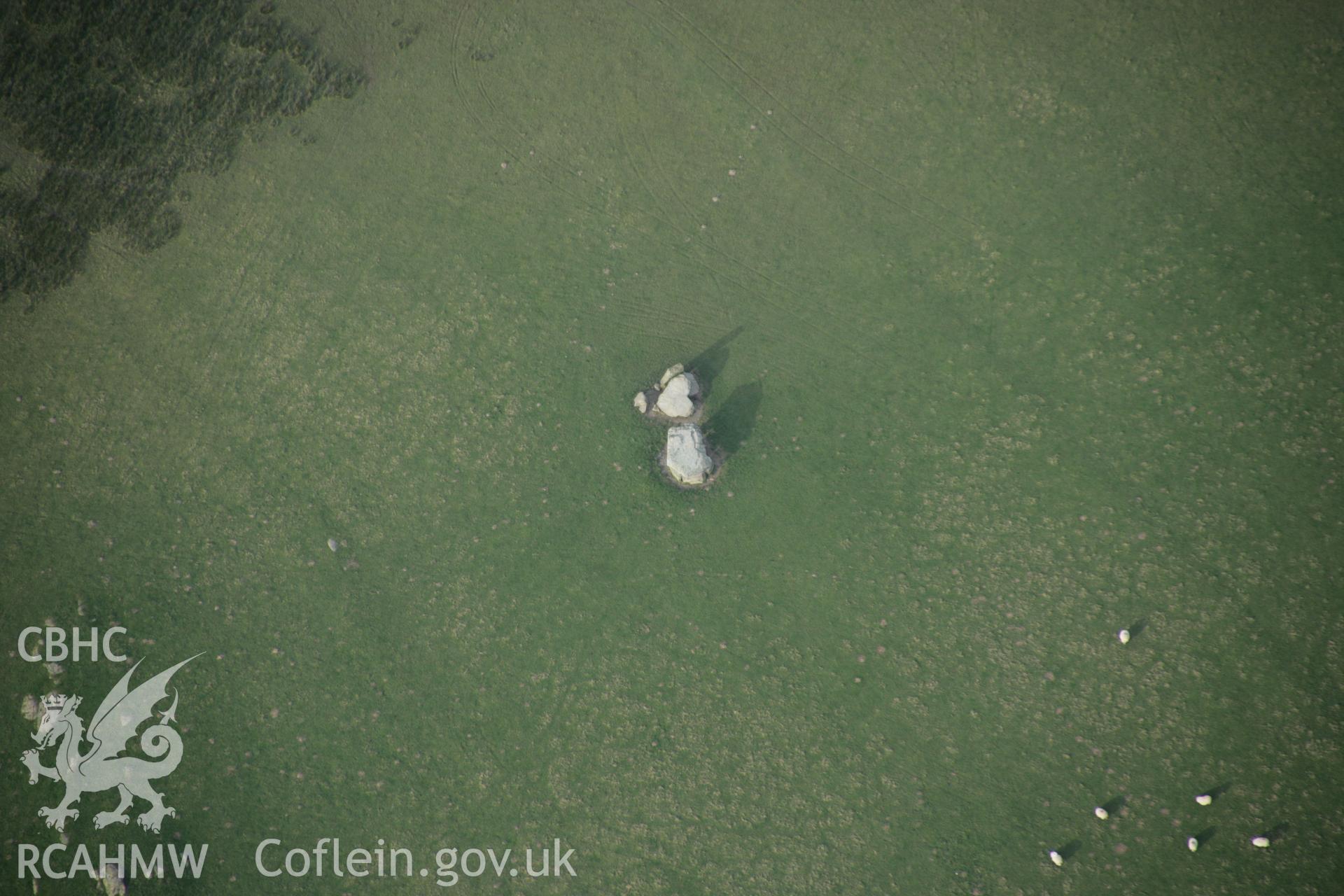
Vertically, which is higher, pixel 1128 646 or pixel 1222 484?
pixel 1222 484

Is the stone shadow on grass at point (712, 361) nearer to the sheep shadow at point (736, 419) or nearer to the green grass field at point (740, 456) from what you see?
the green grass field at point (740, 456)

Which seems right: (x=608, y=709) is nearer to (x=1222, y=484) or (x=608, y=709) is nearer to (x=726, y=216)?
(x=726, y=216)

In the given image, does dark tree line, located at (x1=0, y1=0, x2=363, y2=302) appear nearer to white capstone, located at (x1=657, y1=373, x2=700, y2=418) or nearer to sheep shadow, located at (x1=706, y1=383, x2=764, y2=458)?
white capstone, located at (x1=657, y1=373, x2=700, y2=418)

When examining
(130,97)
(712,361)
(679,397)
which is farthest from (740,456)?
(130,97)

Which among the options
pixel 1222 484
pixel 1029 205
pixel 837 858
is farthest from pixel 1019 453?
pixel 837 858

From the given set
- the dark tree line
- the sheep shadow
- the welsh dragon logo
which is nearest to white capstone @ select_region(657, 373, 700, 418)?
the sheep shadow

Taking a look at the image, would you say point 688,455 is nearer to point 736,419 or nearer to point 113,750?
point 736,419

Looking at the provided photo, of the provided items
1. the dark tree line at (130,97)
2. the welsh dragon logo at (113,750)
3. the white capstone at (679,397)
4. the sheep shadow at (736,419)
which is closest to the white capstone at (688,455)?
the white capstone at (679,397)
